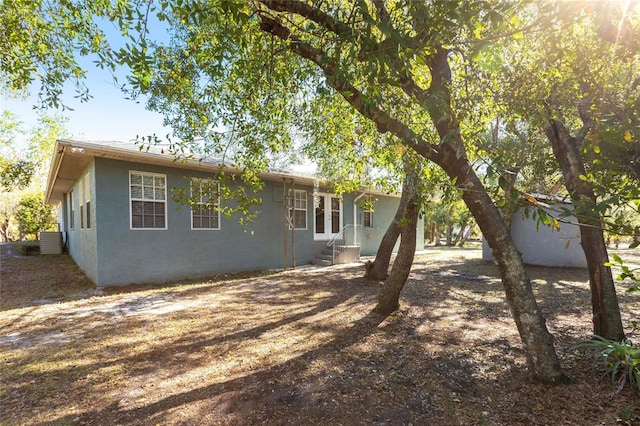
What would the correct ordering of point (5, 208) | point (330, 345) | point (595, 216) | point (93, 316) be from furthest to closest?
point (5, 208)
point (93, 316)
point (330, 345)
point (595, 216)

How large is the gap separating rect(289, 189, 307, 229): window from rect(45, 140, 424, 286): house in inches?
1.4

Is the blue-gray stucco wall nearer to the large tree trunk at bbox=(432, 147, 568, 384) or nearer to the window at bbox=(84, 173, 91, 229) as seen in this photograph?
the window at bbox=(84, 173, 91, 229)

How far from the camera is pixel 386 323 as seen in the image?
196 inches

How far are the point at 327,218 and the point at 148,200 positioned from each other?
6.33 meters

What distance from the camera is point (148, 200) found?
8219 mm

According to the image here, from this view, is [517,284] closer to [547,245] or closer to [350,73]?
[350,73]

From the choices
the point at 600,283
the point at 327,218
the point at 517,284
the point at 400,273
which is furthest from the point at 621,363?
the point at 327,218

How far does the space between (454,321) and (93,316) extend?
5.84 meters

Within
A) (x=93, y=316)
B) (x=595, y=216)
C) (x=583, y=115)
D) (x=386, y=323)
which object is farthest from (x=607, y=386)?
(x=93, y=316)

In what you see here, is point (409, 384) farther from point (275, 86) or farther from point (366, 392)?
point (275, 86)

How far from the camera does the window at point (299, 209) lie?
11.4 meters

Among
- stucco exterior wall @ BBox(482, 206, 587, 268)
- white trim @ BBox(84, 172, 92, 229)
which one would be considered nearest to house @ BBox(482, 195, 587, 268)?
stucco exterior wall @ BBox(482, 206, 587, 268)

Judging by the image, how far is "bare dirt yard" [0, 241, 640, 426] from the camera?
267 centimetres

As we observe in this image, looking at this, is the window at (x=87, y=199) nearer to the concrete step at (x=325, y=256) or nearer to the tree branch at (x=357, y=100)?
the concrete step at (x=325, y=256)
